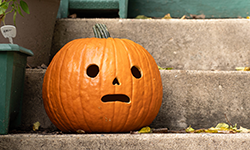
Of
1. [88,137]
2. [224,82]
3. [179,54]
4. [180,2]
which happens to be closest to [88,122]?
[88,137]

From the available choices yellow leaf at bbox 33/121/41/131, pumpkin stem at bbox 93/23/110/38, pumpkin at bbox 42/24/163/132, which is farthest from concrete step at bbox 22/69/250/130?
pumpkin stem at bbox 93/23/110/38

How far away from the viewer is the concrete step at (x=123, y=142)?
3.04 feet

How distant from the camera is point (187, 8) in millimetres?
2715

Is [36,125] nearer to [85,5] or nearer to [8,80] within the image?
[8,80]

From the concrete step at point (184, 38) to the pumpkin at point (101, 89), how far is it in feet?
2.24

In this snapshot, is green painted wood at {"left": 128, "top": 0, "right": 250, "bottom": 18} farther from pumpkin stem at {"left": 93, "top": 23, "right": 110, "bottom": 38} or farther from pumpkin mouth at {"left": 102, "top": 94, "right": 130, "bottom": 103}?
pumpkin mouth at {"left": 102, "top": 94, "right": 130, "bottom": 103}

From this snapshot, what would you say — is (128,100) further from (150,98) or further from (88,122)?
(88,122)

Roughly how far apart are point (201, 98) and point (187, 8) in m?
1.63

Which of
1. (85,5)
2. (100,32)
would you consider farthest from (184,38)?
(85,5)

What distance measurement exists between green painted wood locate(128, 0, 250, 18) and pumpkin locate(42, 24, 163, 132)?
1.69m

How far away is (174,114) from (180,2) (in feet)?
→ 5.77

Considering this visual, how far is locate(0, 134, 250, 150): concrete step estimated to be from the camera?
0.93 meters

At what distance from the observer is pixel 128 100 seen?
1158 millimetres

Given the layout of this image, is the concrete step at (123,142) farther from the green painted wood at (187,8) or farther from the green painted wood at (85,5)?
the green painted wood at (187,8)
